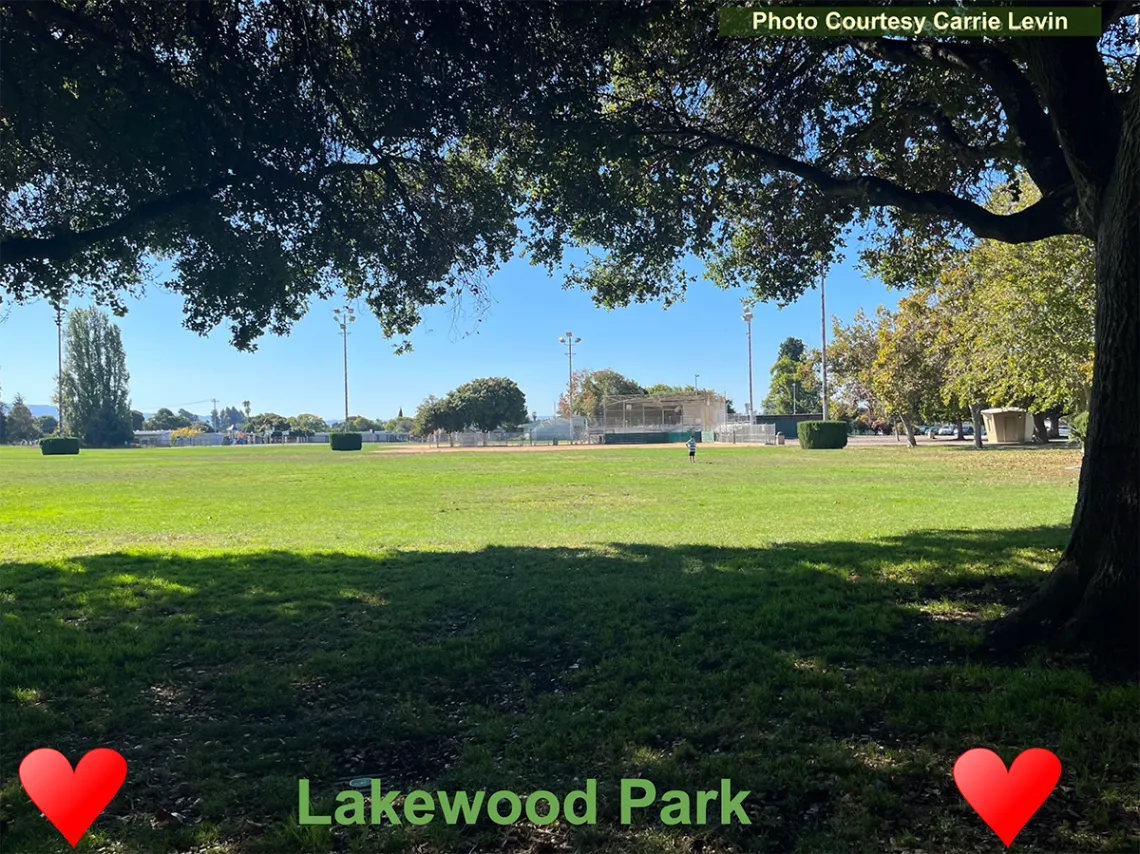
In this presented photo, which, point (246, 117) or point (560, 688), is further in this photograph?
point (246, 117)

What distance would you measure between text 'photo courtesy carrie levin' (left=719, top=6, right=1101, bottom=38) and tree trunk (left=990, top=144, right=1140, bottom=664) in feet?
3.26

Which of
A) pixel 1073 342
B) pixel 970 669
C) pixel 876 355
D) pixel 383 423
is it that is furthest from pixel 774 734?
pixel 383 423

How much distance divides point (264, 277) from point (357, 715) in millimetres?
5250

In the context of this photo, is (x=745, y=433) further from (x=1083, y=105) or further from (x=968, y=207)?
(x=1083, y=105)

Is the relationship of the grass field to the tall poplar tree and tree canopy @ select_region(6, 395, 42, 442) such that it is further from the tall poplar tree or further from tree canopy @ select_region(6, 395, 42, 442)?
tree canopy @ select_region(6, 395, 42, 442)

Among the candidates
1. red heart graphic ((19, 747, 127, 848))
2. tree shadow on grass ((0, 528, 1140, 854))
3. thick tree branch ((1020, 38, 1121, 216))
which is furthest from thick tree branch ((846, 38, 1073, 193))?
red heart graphic ((19, 747, 127, 848))

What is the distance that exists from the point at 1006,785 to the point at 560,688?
7.67 ft

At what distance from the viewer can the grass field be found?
2.81 m

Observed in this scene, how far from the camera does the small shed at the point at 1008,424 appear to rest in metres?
44.4

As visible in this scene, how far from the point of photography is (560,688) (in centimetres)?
432

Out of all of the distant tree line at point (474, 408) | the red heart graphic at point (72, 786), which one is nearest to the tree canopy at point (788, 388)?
the distant tree line at point (474, 408)

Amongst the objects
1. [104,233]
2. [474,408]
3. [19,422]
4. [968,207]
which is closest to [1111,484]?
[968,207]

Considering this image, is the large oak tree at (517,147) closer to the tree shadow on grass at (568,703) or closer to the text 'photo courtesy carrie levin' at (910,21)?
the text 'photo courtesy carrie levin' at (910,21)

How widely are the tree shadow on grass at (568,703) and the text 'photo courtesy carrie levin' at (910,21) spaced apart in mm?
3937
